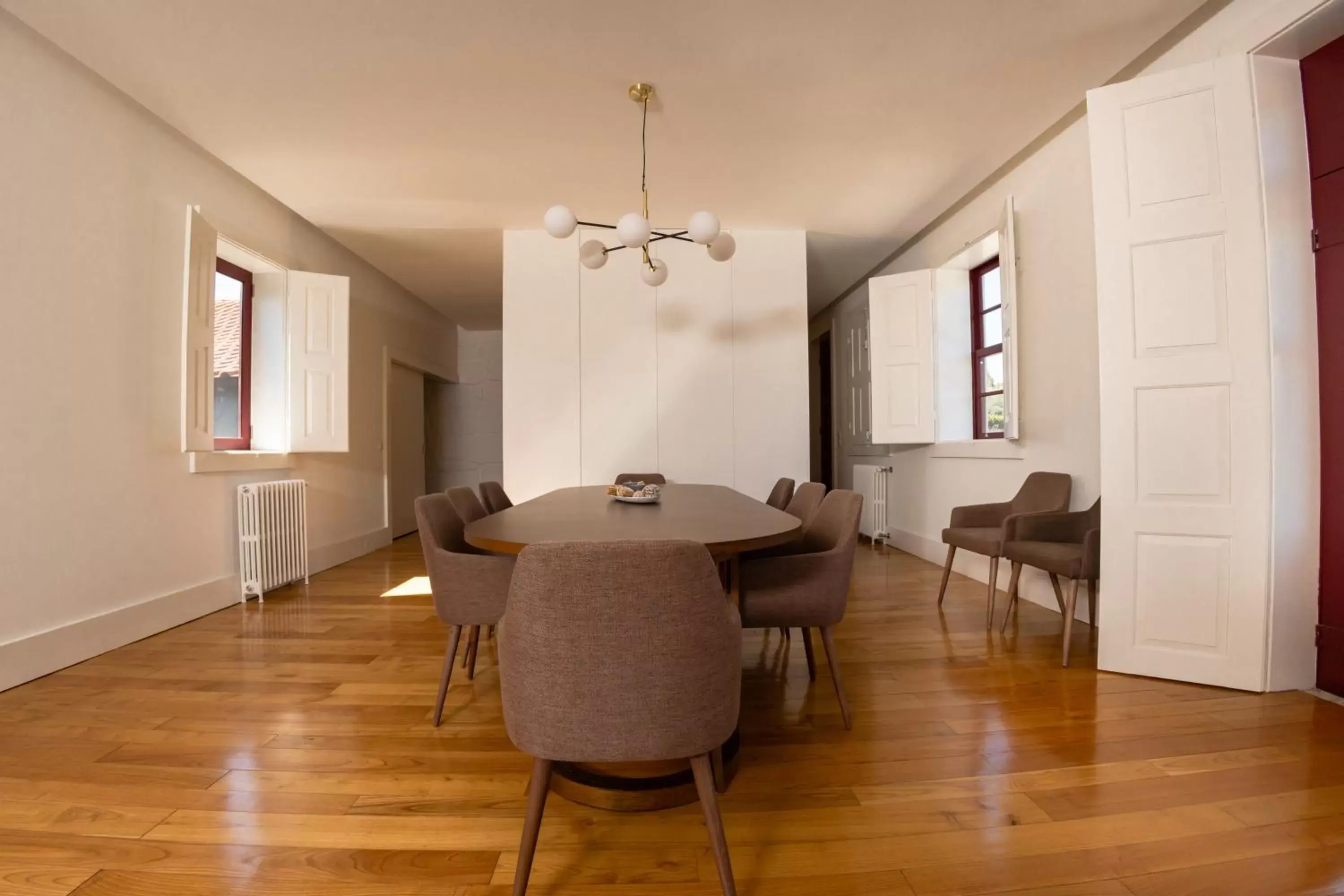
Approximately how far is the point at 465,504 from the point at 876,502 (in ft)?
14.9

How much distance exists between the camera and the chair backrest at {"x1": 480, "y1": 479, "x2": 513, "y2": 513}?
3.33 m

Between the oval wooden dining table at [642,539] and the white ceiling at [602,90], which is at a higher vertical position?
the white ceiling at [602,90]

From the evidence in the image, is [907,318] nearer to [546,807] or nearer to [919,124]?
[919,124]

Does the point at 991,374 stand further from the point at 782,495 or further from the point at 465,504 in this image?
the point at 465,504

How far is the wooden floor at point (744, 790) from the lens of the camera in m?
1.38

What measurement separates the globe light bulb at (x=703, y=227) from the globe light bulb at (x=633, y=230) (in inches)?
9.3

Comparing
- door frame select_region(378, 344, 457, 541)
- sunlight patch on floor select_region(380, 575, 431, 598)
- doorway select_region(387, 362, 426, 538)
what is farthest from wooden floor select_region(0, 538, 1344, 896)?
doorway select_region(387, 362, 426, 538)

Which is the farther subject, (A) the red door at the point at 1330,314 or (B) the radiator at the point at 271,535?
(B) the radiator at the point at 271,535

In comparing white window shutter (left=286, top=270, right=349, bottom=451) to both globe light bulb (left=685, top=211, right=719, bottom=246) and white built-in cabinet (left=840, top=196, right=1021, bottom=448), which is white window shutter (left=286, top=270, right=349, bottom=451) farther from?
white built-in cabinet (left=840, top=196, right=1021, bottom=448)

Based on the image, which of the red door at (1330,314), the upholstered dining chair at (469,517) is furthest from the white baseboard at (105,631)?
the red door at (1330,314)

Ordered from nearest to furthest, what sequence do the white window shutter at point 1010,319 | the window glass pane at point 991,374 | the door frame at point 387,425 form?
the white window shutter at point 1010,319
the window glass pane at point 991,374
the door frame at point 387,425

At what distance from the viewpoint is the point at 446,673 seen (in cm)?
216

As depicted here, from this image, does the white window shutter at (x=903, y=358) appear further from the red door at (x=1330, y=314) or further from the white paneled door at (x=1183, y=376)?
the red door at (x=1330, y=314)

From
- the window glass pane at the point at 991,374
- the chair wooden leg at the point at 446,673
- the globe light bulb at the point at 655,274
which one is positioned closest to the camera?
the chair wooden leg at the point at 446,673
